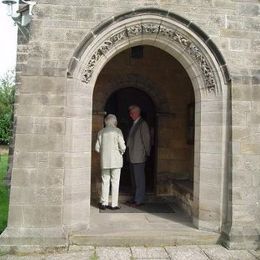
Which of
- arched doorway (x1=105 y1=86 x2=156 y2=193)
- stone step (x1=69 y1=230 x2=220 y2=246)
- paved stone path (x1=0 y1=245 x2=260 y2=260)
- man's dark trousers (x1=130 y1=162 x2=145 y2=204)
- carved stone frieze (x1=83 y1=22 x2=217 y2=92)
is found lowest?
paved stone path (x1=0 y1=245 x2=260 y2=260)

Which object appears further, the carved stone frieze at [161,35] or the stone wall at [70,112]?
the carved stone frieze at [161,35]

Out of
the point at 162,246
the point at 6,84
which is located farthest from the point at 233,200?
the point at 6,84

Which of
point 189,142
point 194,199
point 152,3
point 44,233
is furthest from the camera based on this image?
point 189,142

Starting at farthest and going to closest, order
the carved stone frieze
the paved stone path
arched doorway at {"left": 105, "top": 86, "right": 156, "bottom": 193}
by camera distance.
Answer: arched doorway at {"left": 105, "top": 86, "right": 156, "bottom": 193} < the carved stone frieze < the paved stone path

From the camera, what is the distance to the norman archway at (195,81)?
5652mm

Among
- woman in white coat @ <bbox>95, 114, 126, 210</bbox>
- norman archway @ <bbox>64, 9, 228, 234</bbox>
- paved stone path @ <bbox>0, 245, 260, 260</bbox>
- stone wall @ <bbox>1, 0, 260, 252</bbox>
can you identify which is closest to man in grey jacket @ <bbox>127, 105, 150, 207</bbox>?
woman in white coat @ <bbox>95, 114, 126, 210</bbox>

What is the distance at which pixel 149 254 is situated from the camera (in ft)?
17.3

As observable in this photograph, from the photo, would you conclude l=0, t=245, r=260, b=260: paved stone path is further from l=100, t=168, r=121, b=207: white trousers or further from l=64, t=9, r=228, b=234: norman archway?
l=100, t=168, r=121, b=207: white trousers

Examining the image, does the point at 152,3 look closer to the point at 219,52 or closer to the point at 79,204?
the point at 219,52

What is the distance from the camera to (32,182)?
214 inches

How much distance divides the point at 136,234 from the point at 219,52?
3.03 metres

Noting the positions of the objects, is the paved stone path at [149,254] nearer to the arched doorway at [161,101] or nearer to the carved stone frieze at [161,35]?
the carved stone frieze at [161,35]

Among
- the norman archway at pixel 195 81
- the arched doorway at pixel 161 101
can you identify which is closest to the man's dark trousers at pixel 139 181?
the arched doorway at pixel 161 101

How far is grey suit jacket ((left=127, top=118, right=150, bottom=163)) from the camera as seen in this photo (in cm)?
763
